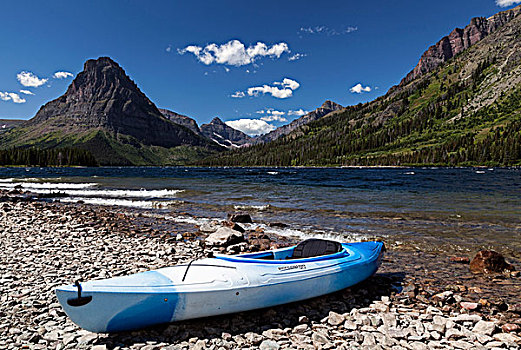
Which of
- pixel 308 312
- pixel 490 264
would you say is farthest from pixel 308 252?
pixel 490 264

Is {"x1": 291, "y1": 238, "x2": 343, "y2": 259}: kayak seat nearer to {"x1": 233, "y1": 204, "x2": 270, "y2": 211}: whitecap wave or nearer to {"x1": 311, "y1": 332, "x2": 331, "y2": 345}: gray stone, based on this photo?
{"x1": 311, "y1": 332, "x2": 331, "y2": 345}: gray stone

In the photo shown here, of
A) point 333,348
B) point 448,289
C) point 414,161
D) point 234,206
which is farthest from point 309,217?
point 414,161

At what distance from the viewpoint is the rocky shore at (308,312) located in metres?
6.00

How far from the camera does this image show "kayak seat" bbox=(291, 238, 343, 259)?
8.61 meters

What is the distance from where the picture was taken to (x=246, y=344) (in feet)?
19.8

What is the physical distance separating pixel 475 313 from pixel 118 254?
11963 millimetres

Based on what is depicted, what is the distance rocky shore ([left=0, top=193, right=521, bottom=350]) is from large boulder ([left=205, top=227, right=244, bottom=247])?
86cm

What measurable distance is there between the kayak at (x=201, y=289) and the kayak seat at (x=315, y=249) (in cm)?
7

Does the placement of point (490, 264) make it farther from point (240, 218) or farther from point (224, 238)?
point (240, 218)

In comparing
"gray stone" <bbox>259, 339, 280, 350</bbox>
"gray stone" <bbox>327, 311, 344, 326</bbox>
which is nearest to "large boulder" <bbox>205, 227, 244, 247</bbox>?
"gray stone" <bbox>327, 311, 344, 326</bbox>

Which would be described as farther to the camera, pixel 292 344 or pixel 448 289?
pixel 448 289

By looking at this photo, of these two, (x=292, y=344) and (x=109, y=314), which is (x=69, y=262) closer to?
(x=109, y=314)

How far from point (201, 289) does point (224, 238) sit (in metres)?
7.19

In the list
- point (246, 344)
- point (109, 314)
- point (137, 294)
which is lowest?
point (246, 344)
